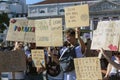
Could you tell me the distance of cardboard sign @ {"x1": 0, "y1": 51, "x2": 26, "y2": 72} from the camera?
295 inches

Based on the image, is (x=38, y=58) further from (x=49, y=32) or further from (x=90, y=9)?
(x=90, y=9)

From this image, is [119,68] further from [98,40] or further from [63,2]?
[63,2]

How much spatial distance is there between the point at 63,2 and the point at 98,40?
89.2 metres

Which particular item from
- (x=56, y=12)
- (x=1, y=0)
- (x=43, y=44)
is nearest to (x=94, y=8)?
(x=56, y=12)

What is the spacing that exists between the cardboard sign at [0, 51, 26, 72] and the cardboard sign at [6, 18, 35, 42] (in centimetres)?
156

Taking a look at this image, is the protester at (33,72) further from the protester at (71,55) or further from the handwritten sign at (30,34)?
the protester at (71,55)

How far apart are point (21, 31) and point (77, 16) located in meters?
2.08

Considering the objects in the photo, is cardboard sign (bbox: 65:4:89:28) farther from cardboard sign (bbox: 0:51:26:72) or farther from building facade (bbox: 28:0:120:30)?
building facade (bbox: 28:0:120:30)

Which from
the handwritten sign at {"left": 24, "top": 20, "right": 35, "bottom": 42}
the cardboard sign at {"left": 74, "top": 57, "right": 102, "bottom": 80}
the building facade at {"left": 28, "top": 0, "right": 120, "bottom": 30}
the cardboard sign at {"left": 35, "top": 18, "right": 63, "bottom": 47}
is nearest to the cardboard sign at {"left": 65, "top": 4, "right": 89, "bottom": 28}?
the cardboard sign at {"left": 35, "top": 18, "right": 63, "bottom": 47}

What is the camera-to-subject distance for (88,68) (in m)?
6.28

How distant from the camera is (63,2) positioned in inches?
3757

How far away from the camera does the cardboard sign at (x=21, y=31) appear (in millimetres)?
9359

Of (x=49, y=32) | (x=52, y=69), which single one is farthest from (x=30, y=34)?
(x=52, y=69)

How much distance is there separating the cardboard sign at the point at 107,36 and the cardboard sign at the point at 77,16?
32.0 inches
